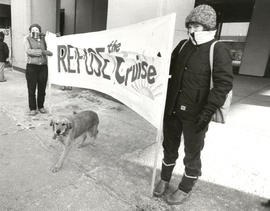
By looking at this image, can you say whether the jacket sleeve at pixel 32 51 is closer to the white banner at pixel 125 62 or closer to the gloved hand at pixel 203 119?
the white banner at pixel 125 62

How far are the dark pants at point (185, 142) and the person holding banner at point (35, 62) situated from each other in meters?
3.43

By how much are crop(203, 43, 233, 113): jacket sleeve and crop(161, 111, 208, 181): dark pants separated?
1.10 feet

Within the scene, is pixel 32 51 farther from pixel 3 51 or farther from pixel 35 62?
pixel 3 51

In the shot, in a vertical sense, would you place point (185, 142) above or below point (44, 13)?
below

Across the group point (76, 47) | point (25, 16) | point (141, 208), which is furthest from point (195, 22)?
point (25, 16)

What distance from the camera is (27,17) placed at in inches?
374

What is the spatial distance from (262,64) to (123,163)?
13.6 meters

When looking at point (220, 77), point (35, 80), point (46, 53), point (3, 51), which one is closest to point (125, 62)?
point (220, 77)

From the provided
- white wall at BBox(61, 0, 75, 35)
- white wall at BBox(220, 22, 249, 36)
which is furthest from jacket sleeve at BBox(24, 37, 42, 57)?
white wall at BBox(220, 22, 249, 36)

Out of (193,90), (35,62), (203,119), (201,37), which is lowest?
(35,62)

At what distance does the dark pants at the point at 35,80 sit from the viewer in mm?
5043

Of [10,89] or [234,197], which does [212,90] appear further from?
[10,89]

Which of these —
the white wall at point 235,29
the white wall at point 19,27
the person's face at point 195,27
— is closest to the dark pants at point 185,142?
the person's face at point 195,27

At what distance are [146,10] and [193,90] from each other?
4052 millimetres
